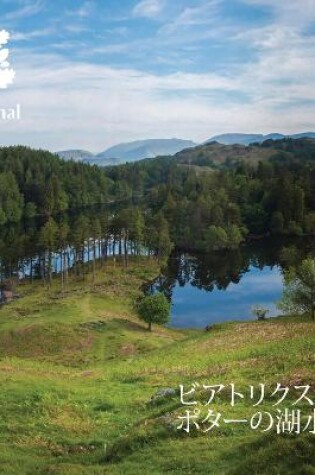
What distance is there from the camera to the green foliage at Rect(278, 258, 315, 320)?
61250 millimetres

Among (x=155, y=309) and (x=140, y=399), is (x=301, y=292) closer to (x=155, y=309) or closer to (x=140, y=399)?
(x=155, y=309)

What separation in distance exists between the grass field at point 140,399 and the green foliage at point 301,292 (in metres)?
2.74

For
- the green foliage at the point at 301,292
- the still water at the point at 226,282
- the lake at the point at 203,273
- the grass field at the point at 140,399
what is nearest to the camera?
the grass field at the point at 140,399

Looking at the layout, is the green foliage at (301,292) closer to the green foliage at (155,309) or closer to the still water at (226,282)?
the green foliage at (155,309)

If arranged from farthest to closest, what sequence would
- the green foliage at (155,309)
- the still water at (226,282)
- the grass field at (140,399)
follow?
the still water at (226,282)
the green foliage at (155,309)
the grass field at (140,399)

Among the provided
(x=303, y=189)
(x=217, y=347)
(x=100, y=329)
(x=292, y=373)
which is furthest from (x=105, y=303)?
(x=303, y=189)

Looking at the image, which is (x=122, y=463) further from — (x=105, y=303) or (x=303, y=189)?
(x=303, y=189)

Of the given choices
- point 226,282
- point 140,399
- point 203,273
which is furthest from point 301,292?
point 203,273

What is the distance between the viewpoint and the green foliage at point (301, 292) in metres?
61.2

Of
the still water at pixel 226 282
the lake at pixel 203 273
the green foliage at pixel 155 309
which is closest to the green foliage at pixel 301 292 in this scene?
the green foliage at pixel 155 309

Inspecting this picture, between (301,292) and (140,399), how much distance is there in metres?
34.6

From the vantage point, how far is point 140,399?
32500mm

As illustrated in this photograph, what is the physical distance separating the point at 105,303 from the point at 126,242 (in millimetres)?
48844

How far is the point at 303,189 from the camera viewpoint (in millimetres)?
188750
